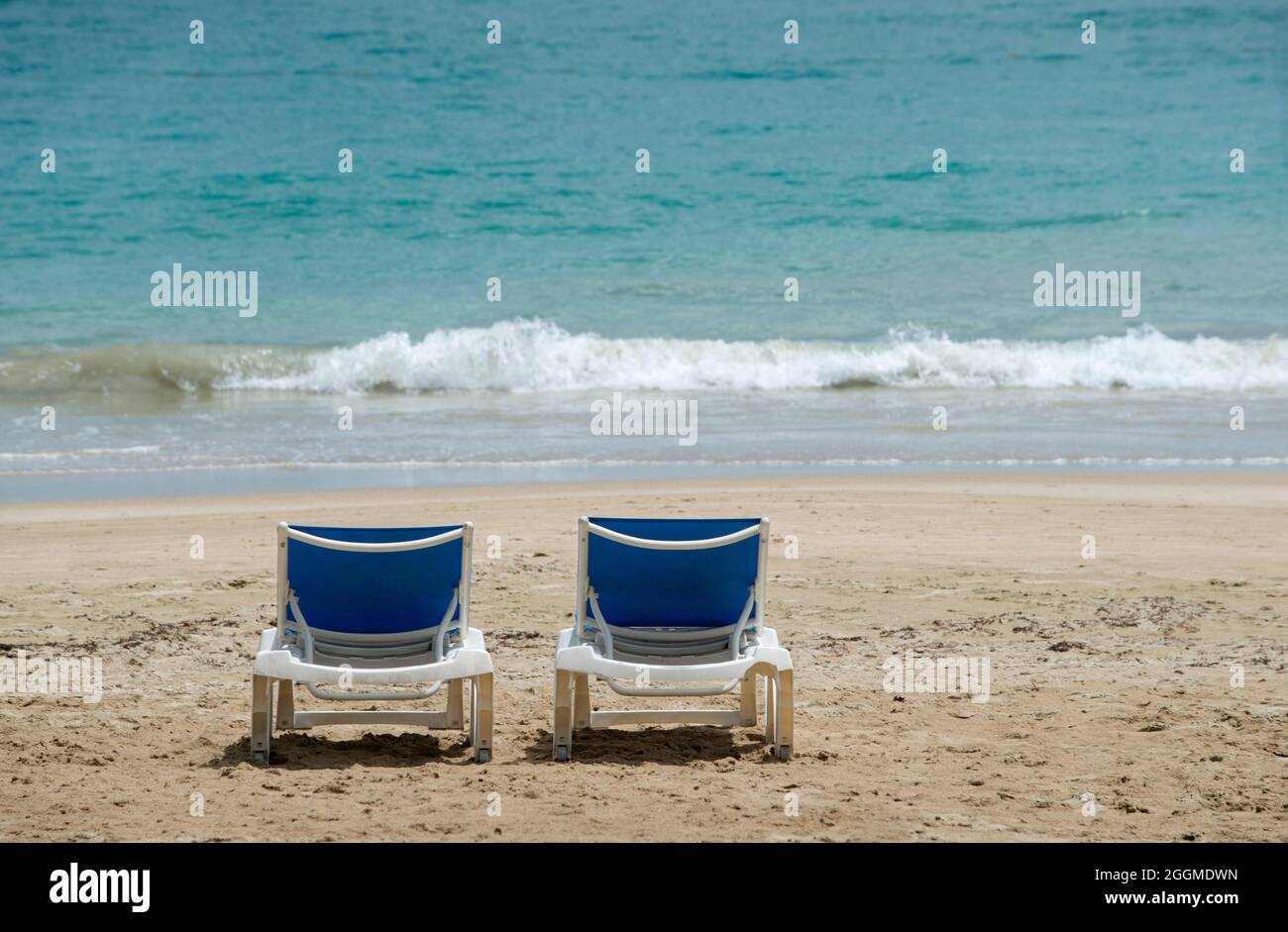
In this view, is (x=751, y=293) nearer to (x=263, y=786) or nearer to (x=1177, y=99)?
(x=1177, y=99)

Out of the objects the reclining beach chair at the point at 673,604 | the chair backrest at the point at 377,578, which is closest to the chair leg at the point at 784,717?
the reclining beach chair at the point at 673,604

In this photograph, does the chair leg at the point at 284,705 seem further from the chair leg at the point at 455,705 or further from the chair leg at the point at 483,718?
the chair leg at the point at 483,718

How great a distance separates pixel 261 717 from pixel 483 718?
793 millimetres

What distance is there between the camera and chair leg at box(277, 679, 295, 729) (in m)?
5.13

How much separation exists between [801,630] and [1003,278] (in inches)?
646

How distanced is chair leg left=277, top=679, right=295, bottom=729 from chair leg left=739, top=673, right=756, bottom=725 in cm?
175

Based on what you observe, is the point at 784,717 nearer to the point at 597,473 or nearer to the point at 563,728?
the point at 563,728

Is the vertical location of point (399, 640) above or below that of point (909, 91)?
below

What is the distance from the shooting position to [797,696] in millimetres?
5766

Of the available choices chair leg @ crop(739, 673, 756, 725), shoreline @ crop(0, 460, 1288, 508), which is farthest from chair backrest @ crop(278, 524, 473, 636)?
shoreline @ crop(0, 460, 1288, 508)

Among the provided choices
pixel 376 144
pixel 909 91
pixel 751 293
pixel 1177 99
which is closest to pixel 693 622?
pixel 751 293

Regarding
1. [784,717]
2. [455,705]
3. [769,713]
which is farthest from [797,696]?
[455,705]

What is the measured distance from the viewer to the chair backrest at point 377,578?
493 cm

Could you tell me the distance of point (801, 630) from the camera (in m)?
6.77
